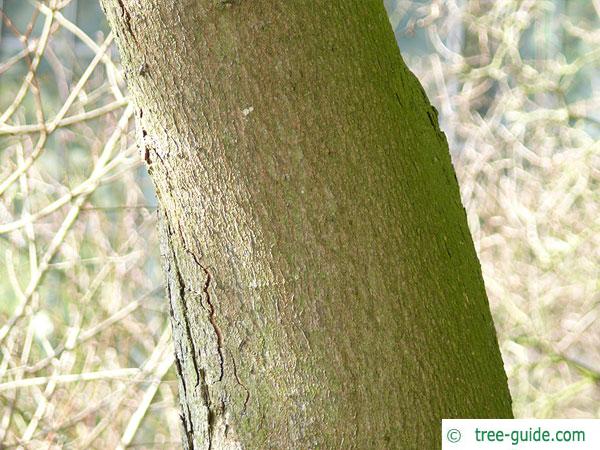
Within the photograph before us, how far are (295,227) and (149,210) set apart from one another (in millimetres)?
2935

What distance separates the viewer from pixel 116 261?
3.61 metres

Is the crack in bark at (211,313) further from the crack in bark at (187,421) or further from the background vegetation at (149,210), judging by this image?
the background vegetation at (149,210)

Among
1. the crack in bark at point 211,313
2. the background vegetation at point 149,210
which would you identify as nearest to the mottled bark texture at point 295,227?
the crack in bark at point 211,313

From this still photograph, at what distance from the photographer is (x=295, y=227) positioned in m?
1.00

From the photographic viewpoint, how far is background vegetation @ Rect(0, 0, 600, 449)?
3361 millimetres

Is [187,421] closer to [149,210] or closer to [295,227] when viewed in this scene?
[295,227]

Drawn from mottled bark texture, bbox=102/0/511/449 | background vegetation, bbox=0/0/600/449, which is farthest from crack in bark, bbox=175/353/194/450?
background vegetation, bbox=0/0/600/449

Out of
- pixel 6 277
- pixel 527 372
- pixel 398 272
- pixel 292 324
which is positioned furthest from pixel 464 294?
pixel 527 372

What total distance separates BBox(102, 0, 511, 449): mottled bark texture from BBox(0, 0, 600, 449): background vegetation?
6.68 ft

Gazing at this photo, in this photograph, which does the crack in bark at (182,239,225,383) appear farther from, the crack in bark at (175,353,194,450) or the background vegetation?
the background vegetation

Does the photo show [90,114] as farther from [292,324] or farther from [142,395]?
[292,324]

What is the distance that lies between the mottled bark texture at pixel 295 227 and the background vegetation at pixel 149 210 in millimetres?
2037

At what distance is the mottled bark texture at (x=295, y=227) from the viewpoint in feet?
3.31

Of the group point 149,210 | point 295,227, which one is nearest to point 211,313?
point 295,227
